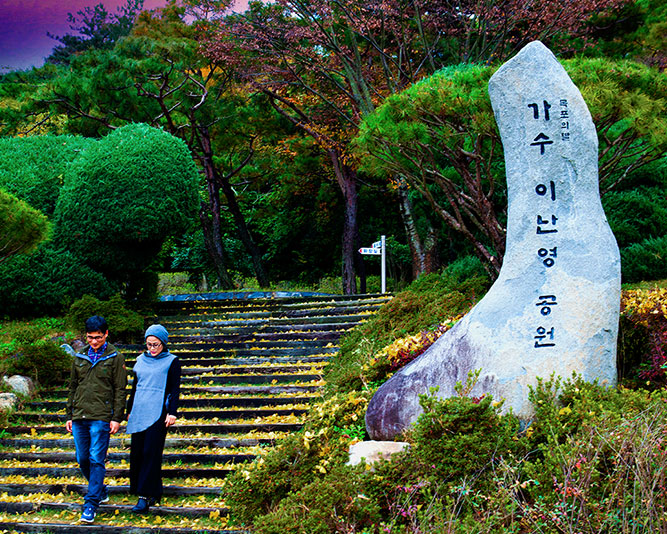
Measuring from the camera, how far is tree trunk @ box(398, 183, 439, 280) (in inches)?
575

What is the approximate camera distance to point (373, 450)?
5.15 meters

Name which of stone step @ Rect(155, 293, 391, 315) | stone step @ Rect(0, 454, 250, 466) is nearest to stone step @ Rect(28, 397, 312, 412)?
stone step @ Rect(0, 454, 250, 466)

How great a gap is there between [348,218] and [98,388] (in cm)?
1244

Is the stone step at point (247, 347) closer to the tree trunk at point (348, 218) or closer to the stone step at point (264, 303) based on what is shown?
the stone step at point (264, 303)

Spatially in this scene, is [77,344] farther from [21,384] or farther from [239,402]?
[239,402]

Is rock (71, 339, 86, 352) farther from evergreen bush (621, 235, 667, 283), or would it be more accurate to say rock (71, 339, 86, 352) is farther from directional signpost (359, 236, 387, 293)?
evergreen bush (621, 235, 667, 283)

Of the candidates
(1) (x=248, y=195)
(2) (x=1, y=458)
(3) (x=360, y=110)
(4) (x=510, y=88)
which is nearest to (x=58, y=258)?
(2) (x=1, y=458)

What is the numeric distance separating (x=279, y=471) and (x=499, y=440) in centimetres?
178

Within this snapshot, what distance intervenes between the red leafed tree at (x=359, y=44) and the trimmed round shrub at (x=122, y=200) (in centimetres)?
426

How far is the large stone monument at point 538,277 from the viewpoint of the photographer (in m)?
5.26

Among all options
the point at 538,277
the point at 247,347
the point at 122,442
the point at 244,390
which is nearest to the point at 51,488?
the point at 122,442

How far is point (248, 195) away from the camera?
76.1 ft

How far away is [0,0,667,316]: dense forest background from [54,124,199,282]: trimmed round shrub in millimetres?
33

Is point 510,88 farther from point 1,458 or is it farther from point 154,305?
point 154,305
